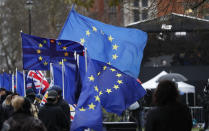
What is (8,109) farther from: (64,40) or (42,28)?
(42,28)

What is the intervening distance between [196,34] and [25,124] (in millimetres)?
23332

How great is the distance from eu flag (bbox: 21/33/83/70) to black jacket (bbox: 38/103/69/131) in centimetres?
491

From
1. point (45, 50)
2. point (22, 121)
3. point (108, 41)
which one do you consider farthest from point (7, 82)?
point (22, 121)

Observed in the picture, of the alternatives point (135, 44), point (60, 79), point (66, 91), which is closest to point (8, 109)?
point (66, 91)

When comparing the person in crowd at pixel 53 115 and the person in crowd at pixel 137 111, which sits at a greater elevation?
the person in crowd at pixel 53 115

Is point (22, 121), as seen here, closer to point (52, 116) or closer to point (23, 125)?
point (23, 125)

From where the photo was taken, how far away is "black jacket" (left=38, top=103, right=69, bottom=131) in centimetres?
1116

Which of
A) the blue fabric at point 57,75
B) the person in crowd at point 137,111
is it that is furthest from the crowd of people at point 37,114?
the person in crowd at point 137,111

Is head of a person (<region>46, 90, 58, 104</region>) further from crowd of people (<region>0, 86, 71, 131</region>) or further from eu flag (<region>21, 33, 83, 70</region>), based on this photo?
eu flag (<region>21, 33, 83, 70</region>)

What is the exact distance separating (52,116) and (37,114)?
5.03 ft

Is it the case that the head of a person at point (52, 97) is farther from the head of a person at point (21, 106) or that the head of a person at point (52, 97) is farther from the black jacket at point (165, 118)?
the black jacket at point (165, 118)

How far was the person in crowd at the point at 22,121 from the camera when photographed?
841 centimetres

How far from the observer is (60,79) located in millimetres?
16203

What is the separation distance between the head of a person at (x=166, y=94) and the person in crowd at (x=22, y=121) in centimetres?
161
